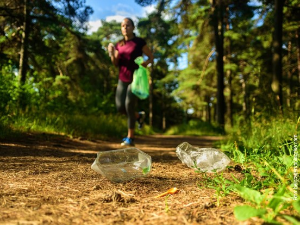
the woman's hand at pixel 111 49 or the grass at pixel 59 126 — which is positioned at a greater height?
the woman's hand at pixel 111 49

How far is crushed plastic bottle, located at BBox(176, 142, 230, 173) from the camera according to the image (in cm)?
221

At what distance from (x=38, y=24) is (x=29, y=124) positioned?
12.4 ft

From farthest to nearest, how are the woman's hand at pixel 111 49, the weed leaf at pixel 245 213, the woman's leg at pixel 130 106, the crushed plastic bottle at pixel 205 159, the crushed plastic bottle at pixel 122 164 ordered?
the woman's leg at pixel 130 106 < the woman's hand at pixel 111 49 < the crushed plastic bottle at pixel 205 159 < the crushed plastic bottle at pixel 122 164 < the weed leaf at pixel 245 213

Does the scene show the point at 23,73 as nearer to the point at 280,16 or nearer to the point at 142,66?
the point at 142,66

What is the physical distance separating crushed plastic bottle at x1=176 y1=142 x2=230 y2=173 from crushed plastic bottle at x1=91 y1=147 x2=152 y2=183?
1.39 feet

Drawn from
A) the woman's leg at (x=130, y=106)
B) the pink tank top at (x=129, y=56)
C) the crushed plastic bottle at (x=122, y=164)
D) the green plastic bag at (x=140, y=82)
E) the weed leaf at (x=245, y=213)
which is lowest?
the crushed plastic bottle at (x=122, y=164)

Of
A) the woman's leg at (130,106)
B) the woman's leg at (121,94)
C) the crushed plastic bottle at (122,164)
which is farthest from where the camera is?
the woman's leg at (121,94)

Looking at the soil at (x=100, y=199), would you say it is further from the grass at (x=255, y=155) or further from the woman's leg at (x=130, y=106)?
the woman's leg at (x=130, y=106)

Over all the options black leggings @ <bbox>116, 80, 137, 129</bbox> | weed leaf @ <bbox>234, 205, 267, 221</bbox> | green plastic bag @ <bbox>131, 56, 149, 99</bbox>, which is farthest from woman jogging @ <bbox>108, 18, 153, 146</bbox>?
weed leaf @ <bbox>234, 205, 267, 221</bbox>

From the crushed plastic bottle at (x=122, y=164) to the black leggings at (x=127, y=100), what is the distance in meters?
2.14

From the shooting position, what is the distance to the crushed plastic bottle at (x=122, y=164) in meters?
1.91

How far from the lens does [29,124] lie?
4684 mm

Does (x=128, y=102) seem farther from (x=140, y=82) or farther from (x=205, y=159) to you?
(x=205, y=159)

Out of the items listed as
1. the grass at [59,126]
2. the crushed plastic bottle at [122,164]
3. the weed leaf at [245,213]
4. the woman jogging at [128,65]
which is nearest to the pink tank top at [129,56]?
the woman jogging at [128,65]
